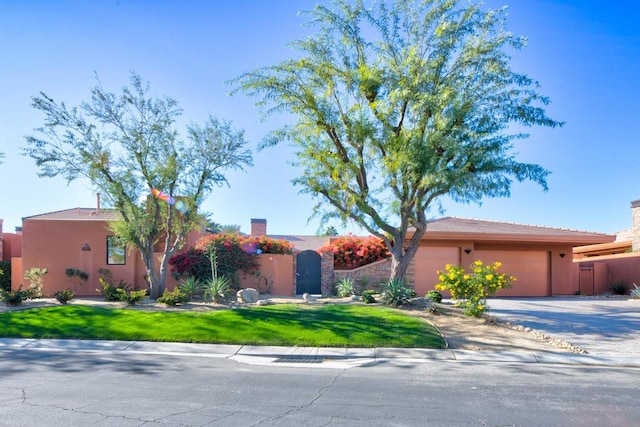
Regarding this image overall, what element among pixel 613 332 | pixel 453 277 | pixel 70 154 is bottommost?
pixel 613 332

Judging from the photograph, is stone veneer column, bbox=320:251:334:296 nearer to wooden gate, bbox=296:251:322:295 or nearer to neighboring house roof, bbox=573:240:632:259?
wooden gate, bbox=296:251:322:295

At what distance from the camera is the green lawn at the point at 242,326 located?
1185 cm

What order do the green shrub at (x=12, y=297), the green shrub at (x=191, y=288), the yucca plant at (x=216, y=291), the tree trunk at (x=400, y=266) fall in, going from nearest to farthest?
the green shrub at (x=12, y=297), the tree trunk at (x=400, y=266), the yucca plant at (x=216, y=291), the green shrub at (x=191, y=288)

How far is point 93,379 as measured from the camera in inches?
324

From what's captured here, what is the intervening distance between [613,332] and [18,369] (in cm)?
1338

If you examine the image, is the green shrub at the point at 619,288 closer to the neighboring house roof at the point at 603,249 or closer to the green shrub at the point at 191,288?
the neighboring house roof at the point at 603,249

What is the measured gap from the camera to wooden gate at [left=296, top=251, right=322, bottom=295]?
2294cm

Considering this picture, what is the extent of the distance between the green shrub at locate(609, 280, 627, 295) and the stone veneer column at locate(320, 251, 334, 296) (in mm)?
14370

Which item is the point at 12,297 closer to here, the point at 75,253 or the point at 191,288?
the point at 75,253

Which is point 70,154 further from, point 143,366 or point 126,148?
point 143,366

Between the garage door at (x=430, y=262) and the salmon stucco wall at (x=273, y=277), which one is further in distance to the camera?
the garage door at (x=430, y=262)

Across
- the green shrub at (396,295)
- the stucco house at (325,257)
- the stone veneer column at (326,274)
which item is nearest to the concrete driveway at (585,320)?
the green shrub at (396,295)

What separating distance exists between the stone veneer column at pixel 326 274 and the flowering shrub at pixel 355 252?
12.4 inches

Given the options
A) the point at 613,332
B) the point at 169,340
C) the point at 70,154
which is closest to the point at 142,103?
the point at 70,154
